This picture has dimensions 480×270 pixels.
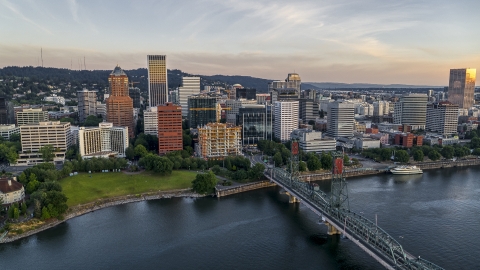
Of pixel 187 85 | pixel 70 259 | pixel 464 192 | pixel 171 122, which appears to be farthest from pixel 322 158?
pixel 187 85

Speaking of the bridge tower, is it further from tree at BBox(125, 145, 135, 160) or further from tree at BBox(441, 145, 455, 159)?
tree at BBox(441, 145, 455, 159)

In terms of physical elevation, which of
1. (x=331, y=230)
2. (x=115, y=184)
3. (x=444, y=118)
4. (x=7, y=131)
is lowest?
(x=331, y=230)

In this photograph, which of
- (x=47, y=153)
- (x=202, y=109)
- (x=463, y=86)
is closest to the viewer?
(x=47, y=153)

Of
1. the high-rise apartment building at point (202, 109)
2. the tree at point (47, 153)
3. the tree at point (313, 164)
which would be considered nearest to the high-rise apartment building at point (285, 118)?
the high-rise apartment building at point (202, 109)

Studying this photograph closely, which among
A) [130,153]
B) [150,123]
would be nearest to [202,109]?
[150,123]

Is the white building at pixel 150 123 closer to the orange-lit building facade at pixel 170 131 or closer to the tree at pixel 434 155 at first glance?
the orange-lit building facade at pixel 170 131

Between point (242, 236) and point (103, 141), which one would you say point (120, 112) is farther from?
point (242, 236)

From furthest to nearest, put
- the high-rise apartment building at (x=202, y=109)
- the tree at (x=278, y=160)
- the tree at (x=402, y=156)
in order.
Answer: the high-rise apartment building at (x=202, y=109), the tree at (x=402, y=156), the tree at (x=278, y=160)
